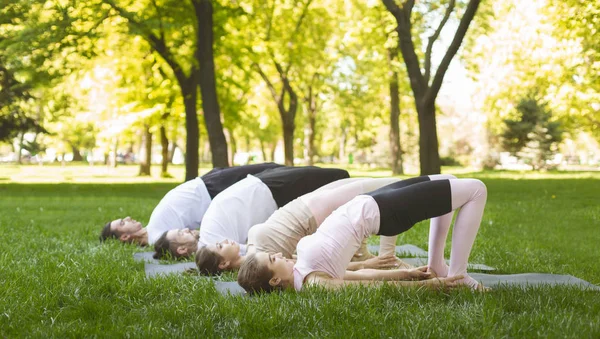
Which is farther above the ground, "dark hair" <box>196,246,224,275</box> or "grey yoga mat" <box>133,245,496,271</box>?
"dark hair" <box>196,246,224,275</box>

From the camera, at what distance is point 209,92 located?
735 inches

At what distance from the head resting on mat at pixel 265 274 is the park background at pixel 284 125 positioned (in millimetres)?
265

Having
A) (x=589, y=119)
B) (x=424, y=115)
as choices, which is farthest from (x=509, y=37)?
(x=424, y=115)

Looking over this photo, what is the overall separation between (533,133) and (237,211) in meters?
30.5

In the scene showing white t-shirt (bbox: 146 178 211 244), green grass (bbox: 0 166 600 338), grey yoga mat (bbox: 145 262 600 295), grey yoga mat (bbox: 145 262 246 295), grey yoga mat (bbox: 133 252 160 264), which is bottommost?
grey yoga mat (bbox: 133 252 160 264)

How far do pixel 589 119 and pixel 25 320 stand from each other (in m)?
37.2

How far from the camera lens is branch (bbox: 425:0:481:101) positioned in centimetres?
1609

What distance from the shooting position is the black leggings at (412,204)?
15.4 feet

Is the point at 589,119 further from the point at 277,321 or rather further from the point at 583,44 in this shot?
the point at 277,321

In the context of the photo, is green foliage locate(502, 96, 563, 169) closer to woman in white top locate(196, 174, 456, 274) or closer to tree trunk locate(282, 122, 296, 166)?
tree trunk locate(282, 122, 296, 166)

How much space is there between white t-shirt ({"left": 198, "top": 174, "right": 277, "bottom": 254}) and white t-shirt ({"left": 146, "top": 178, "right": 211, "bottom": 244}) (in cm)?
149

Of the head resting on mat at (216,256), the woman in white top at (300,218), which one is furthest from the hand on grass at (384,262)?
the head resting on mat at (216,256)

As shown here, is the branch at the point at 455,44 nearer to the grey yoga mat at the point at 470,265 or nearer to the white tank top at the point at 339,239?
the grey yoga mat at the point at 470,265

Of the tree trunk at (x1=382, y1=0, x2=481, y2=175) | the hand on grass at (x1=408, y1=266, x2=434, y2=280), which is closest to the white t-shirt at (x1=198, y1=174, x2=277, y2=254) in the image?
the hand on grass at (x1=408, y1=266, x2=434, y2=280)
